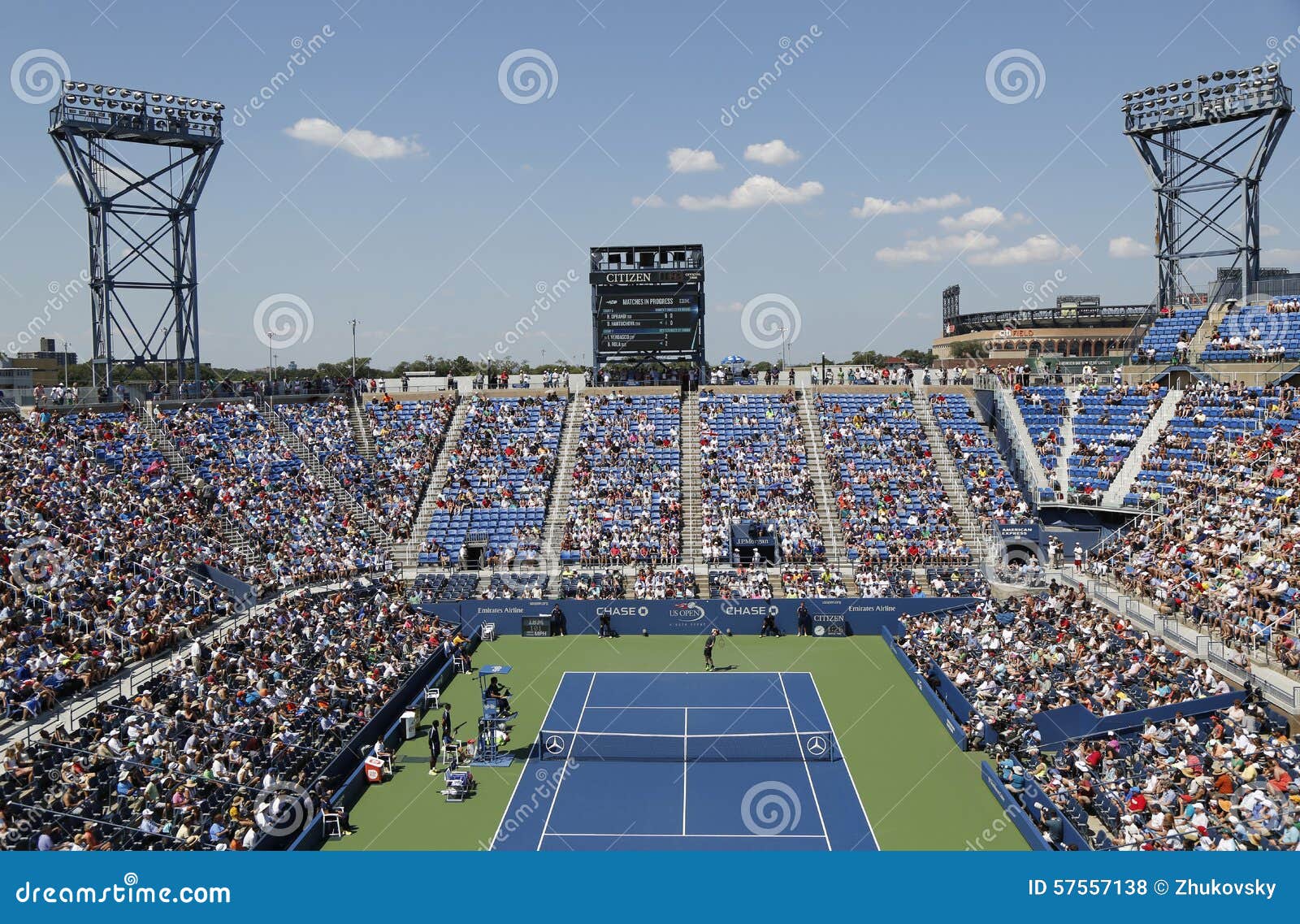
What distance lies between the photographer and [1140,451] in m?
38.1

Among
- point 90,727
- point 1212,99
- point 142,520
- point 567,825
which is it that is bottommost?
point 567,825

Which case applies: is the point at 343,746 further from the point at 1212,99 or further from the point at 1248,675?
the point at 1212,99

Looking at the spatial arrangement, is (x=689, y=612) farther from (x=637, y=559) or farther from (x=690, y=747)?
(x=690, y=747)

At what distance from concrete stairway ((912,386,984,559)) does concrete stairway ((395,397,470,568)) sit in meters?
20.3

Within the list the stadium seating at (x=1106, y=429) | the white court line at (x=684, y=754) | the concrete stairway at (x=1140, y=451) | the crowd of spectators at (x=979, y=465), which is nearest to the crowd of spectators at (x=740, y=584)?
the white court line at (x=684, y=754)

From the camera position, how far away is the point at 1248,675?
830 inches

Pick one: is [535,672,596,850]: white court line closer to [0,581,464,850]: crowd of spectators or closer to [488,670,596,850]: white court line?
[488,670,596,850]: white court line

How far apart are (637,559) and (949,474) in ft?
45.0

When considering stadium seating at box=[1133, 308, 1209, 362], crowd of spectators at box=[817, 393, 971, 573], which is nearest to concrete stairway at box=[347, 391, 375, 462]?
crowd of spectators at box=[817, 393, 971, 573]

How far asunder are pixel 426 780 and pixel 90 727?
6432 millimetres

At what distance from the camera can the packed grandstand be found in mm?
17938

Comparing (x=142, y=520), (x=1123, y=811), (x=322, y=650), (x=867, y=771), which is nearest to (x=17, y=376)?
(x=142, y=520)

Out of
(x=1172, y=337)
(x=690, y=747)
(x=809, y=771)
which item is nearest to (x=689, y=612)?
(x=690, y=747)

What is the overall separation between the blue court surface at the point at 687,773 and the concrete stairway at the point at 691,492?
31.3ft
